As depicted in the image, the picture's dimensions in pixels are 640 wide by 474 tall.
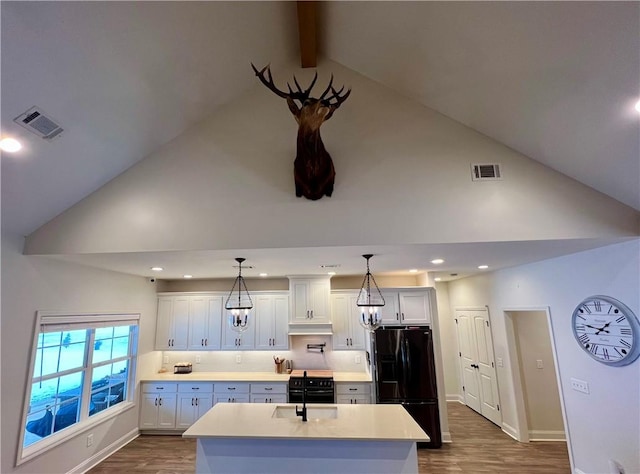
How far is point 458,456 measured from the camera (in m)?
4.37

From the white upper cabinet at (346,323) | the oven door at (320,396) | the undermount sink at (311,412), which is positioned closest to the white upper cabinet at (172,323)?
the oven door at (320,396)

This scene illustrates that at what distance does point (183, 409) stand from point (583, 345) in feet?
18.9

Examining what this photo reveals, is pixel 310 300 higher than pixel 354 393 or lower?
higher

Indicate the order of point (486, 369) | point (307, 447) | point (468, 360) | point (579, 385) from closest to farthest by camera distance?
point (307, 447)
point (579, 385)
point (486, 369)
point (468, 360)

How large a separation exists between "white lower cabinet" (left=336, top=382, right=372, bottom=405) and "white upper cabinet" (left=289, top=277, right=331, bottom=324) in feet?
3.59

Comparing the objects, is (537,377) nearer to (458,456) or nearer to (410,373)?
(458,456)

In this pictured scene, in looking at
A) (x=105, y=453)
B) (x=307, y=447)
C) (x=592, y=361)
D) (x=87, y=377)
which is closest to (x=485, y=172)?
(x=592, y=361)

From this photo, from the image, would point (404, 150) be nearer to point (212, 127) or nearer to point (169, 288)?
point (212, 127)

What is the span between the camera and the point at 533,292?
4.40 m

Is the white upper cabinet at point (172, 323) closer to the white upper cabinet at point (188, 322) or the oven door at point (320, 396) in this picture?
the white upper cabinet at point (188, 322)

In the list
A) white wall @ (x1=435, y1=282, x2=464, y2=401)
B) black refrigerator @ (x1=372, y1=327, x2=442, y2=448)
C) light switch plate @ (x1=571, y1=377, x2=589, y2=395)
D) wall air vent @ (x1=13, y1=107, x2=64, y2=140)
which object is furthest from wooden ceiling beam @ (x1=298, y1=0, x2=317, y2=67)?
white wall @ (x1=435, y1=282, x2=464, y2=401)

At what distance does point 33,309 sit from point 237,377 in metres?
3.11

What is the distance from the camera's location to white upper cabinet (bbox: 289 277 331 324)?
550cm

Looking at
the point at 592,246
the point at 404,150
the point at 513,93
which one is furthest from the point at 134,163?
the point at 592,246
